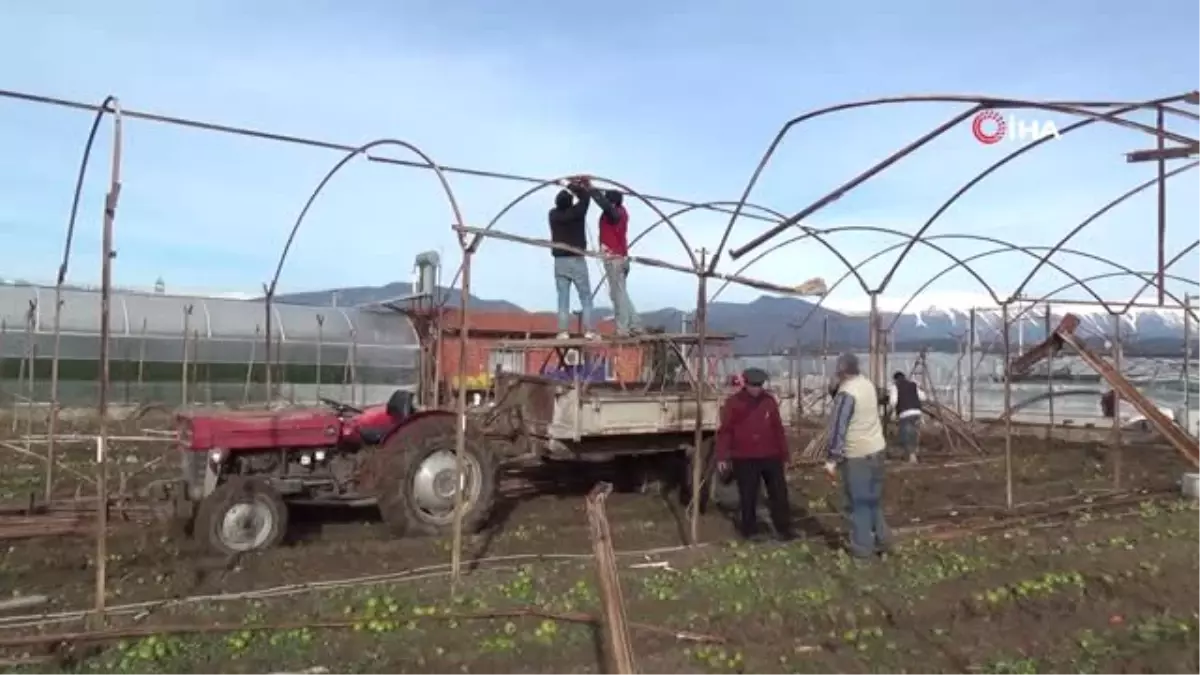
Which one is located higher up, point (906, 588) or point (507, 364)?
point (507, 364)

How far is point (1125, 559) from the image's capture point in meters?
9.64

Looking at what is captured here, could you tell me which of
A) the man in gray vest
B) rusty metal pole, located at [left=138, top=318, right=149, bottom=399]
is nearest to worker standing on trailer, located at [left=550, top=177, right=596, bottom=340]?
the man in gray vest

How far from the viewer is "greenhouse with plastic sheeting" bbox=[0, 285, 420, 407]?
24.5 meters

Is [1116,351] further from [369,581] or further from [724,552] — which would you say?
[369,581]

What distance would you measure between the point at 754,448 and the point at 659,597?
10.1 feet

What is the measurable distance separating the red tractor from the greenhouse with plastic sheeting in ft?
40.5

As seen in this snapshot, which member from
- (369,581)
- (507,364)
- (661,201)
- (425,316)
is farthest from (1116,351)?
(425,316)

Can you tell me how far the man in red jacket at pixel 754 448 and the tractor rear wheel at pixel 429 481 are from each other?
2525 mm

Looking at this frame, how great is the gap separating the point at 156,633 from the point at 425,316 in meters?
17.7

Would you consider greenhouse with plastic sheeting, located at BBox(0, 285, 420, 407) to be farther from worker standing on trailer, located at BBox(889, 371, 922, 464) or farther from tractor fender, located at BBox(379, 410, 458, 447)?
tractor fender, located at BBox(379, 410, 458, 447)

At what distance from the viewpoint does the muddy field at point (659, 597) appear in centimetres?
661

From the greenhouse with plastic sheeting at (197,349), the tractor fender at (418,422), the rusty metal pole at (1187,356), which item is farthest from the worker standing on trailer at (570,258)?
the greenhouse with plastic sheeting at (197,349)

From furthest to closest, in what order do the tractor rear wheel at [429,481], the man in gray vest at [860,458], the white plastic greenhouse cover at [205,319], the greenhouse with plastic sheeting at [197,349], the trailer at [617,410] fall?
the white plastic greenhouse cover at [205,319] → the greenhouse with plastic sheeting at [197,349] → the trailer at [617,410] → the tractor rear wheel at [429,481] → the man in gray vest at [860,458]

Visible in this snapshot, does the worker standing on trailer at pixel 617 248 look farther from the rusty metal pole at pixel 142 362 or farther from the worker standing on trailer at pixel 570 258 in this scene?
the rusty metal pole at pixel 142 362
